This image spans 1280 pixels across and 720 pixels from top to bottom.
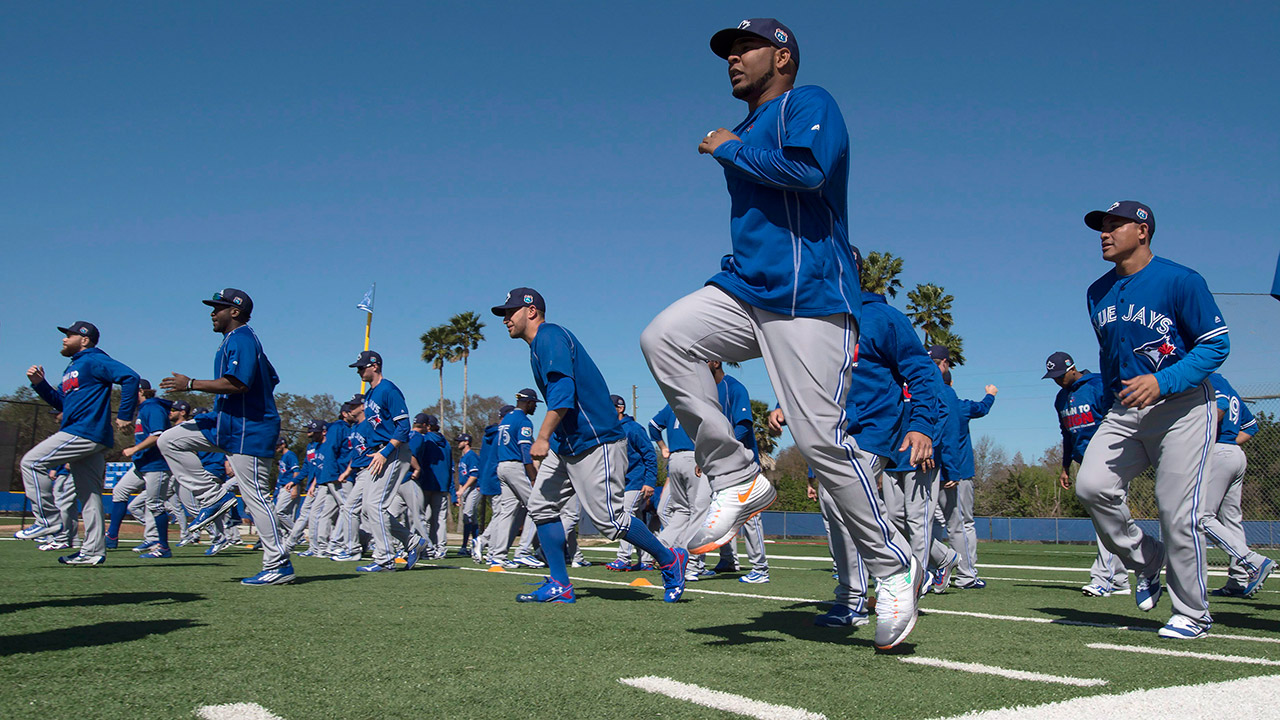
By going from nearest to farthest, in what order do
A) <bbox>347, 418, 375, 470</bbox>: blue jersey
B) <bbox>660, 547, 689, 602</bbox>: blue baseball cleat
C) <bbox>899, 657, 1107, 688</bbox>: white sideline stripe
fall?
<bbox>899, 657, 1107, 688</bbox>: white sideline stripe, <bbox>660, 547, 689, 602</bbox>: blue baseball cleat, <bbox>347, 418, 375, 470</bbox>: blue jersey

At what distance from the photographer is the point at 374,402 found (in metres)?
9.61

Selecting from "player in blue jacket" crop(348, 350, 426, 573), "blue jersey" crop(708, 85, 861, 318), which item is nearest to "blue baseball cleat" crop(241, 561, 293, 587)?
"player in blue jacket" crop(348, 350, 426, 573)

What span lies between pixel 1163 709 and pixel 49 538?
483 inches

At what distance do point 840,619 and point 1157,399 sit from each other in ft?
6.14

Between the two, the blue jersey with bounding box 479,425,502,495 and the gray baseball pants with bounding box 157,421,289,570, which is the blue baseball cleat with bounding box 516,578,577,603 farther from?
the blue jersey with bounding box 479,425,502,495

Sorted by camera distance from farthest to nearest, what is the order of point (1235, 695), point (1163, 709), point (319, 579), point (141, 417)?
point (141, 417)
point (319, 579)
point (1235, 695)
point (1163, 709)

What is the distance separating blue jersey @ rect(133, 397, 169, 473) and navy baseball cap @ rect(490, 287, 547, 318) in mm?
8149

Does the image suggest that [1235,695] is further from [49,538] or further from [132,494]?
[132,494]

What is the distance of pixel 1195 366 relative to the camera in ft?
13.8


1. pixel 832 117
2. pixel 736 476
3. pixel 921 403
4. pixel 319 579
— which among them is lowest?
pixel 319 579

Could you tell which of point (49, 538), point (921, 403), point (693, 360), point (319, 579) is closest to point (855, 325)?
point (693, 360)

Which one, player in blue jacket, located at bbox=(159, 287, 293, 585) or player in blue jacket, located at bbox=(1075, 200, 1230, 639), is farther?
player in blue jacket, located at bbox=(159, 287, 293, 585)

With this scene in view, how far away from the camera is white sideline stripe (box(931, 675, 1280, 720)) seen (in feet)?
7.53

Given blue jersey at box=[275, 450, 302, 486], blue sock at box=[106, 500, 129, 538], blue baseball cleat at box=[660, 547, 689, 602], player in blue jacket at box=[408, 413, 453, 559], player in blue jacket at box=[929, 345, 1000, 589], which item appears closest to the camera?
blue baseball cleat at box=[660, 547, 689, 602]
